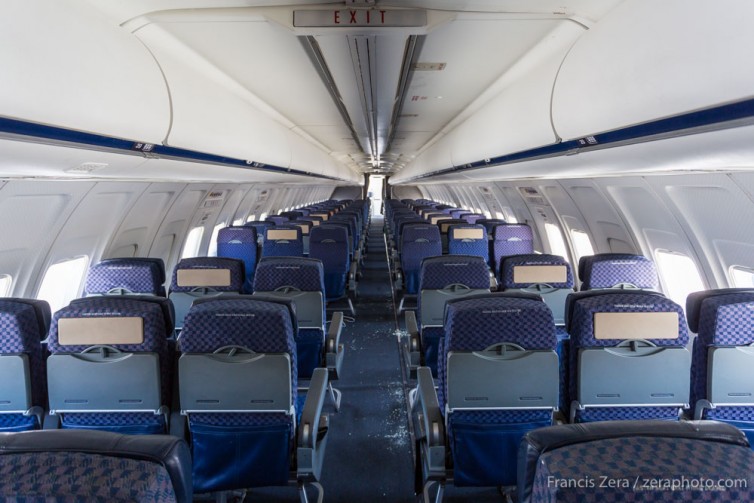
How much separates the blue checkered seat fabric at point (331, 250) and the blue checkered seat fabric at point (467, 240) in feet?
5.98

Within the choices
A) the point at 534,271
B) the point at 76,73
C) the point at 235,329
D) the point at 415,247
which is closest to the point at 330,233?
the point at 415,247

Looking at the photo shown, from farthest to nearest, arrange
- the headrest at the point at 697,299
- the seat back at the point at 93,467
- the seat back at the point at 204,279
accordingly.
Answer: the seat back at the point at 204,279 < the headrest at the point at 697,299 < the seat back at the point at 93,467

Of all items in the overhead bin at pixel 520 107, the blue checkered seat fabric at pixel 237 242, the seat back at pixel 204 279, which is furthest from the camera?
the blue checkered seat fabric at pixel 237 242

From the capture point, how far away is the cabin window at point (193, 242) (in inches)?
390

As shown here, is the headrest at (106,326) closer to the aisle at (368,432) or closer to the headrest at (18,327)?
the headrest at (18,327)

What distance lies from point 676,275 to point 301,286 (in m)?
4.71

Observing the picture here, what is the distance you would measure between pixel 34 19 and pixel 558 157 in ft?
10.6

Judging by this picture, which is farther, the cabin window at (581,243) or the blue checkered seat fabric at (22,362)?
the cabin window at (581,243)

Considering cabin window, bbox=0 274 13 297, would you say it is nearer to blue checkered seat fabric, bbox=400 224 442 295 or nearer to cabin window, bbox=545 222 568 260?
blue checkered seat fabric, bbox=400 224 442 295

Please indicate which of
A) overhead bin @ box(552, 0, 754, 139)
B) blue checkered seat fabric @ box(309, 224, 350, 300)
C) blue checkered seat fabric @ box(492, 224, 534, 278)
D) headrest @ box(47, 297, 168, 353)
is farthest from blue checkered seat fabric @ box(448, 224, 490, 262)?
headrest @ box(47, 297, 168, 353)

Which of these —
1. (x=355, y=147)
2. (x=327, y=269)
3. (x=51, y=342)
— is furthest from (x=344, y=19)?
(x=355, y=147)

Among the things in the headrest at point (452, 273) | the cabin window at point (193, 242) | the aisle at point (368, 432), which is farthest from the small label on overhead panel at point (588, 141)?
the cabin window at point (193, 242)

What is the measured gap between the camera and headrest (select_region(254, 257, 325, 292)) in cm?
507

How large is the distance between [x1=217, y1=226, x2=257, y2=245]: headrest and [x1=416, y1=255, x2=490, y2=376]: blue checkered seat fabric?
435cm
